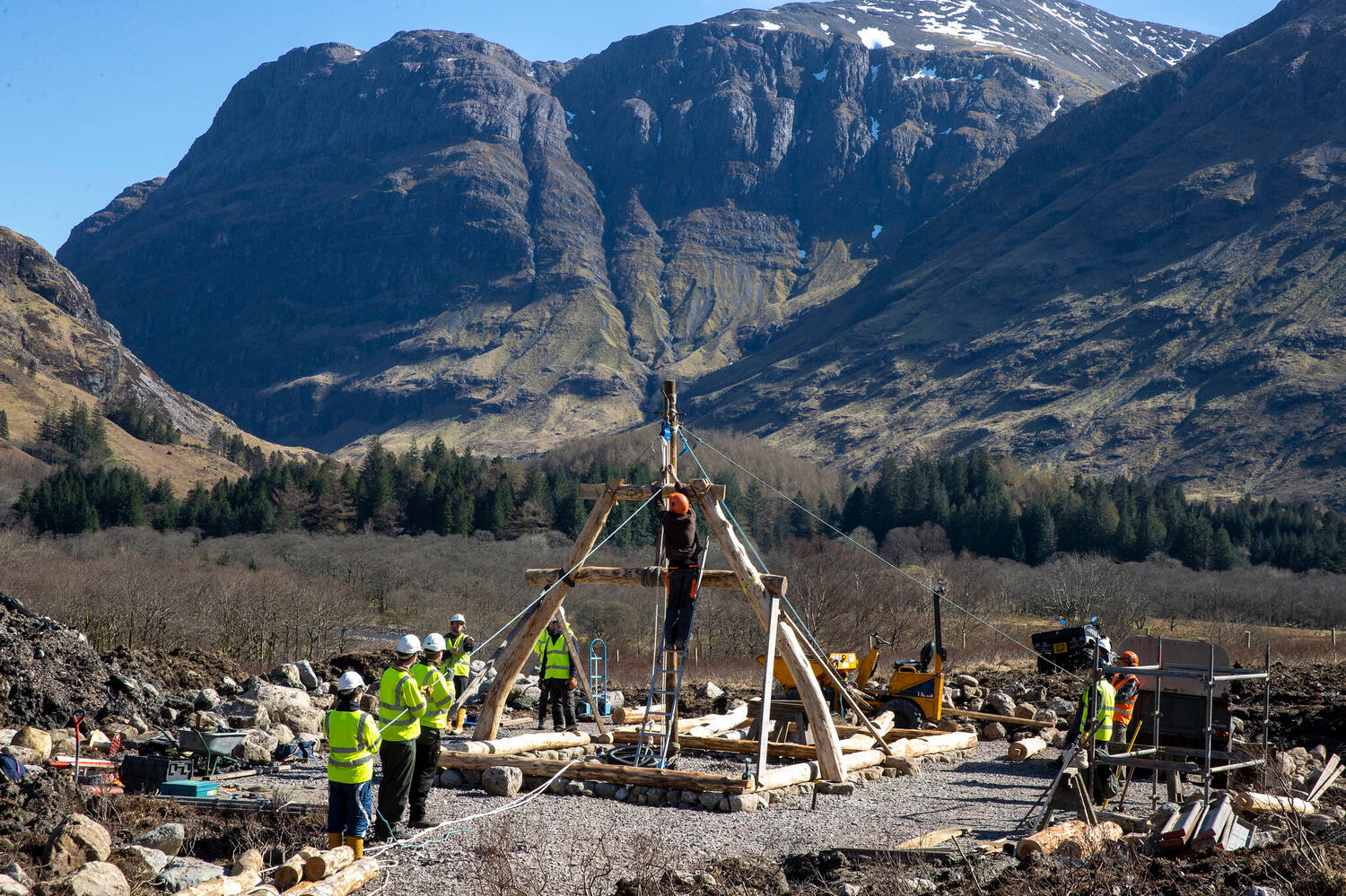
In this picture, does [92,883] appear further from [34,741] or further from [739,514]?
[739,514]

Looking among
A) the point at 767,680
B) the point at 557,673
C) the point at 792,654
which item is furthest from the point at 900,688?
the point at 767,680

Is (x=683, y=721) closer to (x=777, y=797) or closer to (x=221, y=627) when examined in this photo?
(x=777, y=797)

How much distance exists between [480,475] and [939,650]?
83.7 m

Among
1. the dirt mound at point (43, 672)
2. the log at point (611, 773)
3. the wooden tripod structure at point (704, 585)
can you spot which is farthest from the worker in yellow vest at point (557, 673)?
the dirt mound at point (43, 672)

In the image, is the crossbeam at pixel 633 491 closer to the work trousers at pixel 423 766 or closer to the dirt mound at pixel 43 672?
the work trousers at pixel 423 766

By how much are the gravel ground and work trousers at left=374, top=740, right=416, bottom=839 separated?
1.47 feet

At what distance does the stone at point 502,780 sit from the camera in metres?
16.4

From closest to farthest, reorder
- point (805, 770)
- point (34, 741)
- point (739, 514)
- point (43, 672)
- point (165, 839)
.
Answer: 1. point (165, 839)
2. point (805, 770)
3. point (34, 741)
4. point (43, 672)
5. point (739, 514)

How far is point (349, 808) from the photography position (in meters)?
12.1

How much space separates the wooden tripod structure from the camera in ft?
56.0

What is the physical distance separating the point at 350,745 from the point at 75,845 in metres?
2.69

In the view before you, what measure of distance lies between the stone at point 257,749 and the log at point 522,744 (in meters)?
2.68

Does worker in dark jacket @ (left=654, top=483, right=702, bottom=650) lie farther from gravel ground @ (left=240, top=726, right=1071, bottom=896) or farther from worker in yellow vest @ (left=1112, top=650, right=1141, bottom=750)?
worker in yellow vest @ (left=1112, top=650, right=1141, bottom=750)

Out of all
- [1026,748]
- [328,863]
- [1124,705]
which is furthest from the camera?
[1026,748]
